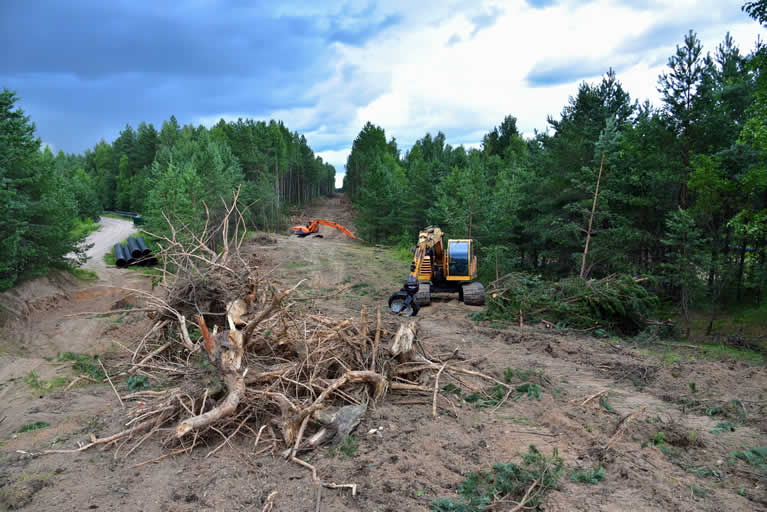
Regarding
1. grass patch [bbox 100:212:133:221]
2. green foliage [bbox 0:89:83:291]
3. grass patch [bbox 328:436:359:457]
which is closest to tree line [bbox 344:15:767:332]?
grass patch [bbox 328:436:359:457]

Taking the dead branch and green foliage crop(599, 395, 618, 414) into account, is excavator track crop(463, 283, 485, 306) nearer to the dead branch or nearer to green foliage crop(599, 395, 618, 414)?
green foliage crop(599, 395, 618, 414)

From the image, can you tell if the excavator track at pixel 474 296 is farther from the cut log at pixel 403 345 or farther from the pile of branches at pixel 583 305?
the cut log at pixel 403 345

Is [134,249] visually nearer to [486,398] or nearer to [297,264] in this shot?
[297,264]

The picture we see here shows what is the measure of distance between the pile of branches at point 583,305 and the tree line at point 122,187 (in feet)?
29.5

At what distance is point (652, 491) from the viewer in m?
4.56

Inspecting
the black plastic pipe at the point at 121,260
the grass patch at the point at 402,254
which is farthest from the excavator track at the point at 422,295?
the black plastic pipe at the point at 121,260

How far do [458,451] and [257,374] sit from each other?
2.84 metres

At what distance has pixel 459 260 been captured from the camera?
15344mm

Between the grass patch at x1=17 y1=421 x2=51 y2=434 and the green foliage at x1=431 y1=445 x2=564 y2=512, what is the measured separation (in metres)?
5.78

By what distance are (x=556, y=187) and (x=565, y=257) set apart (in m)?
3.47

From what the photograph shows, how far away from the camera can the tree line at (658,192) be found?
14148 millimetres

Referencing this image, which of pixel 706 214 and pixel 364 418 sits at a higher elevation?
pixel 706 214

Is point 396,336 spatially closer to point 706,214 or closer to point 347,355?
point 347,355

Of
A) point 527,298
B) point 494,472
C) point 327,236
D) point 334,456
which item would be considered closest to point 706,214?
point 527,298
